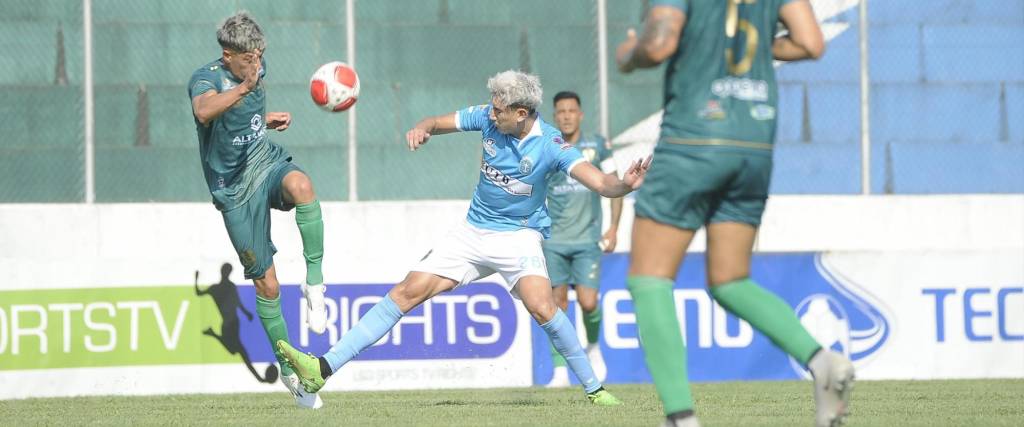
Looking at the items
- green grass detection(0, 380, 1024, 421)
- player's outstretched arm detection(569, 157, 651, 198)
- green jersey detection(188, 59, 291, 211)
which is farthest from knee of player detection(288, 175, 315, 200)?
player's outstretched arm detection(569, 157, 651, 198)

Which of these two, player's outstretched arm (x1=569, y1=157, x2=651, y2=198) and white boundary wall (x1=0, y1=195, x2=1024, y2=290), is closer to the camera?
Result: player's outstretched arm (x1=569, y1=157, x2=651, y2=198)

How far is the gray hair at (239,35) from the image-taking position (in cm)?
892

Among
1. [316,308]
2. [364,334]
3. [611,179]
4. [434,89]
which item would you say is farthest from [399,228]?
[611,179]

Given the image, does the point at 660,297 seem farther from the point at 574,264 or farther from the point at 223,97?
the point at 574,264

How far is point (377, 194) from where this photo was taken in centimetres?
1512

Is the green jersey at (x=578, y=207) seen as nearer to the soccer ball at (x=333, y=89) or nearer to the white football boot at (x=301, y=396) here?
the soccer ball at (x=333, y=89)

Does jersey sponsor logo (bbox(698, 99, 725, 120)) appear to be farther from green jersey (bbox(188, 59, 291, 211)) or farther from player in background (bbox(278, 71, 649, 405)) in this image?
green jersey (bbox(188, 59, 291, 211))

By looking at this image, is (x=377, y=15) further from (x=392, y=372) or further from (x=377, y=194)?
(x=392, y=372)

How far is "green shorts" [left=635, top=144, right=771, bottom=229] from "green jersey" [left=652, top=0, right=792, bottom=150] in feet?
0.16

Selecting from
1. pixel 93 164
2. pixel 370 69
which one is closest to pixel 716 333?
pixel 370 69

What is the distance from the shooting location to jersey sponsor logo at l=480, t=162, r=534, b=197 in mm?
8828

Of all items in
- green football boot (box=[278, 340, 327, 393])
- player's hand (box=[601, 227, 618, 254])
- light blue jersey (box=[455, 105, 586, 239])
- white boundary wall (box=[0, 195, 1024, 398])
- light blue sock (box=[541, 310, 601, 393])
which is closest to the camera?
green football boot (box=[278, 340, 327, 393])

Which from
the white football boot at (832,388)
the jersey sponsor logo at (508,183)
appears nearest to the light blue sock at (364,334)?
the jersey sponsor logo at (508,183)

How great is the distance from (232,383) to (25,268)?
181cm
